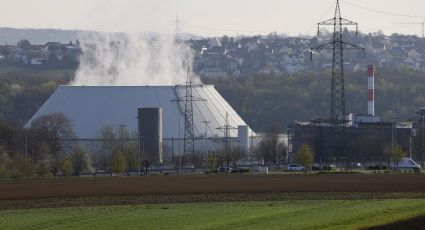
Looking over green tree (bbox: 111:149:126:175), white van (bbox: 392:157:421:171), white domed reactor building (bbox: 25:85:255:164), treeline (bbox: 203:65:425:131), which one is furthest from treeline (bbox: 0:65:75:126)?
white van (bbox: 392:157:421:171)

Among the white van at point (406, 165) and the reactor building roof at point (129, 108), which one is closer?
the white van at point (406, 165)

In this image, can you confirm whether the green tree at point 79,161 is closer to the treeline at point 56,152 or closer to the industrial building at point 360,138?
the treeline at point 56,152

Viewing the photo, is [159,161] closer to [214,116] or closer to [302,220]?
[214,116]

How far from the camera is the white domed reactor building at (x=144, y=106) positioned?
12044 centimetres

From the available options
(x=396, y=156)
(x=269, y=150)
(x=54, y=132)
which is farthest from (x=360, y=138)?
(x=54, y=132)

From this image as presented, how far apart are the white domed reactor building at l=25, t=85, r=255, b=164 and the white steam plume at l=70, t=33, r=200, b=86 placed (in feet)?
49.0

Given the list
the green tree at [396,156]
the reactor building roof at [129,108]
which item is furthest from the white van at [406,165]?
the reactor building roof at [129,108]

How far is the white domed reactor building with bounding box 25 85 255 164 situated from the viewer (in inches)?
4742

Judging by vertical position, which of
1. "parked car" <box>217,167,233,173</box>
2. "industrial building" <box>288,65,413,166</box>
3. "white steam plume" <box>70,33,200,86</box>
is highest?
"white steam plume" <box>70,33,200,86</box>

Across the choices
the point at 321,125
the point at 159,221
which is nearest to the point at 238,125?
the point at 321,125

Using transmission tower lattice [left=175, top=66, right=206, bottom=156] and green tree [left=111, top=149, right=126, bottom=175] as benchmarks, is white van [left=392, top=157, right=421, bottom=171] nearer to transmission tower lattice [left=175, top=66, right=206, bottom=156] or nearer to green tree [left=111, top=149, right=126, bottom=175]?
transmission tower lattice [left=175, top=66, right=206, bottom=156]

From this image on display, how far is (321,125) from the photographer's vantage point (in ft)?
378

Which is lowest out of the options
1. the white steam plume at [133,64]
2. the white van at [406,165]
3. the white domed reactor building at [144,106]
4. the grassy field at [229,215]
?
the grassy field at [229,215]

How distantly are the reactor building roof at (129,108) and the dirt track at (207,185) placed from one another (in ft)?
160
